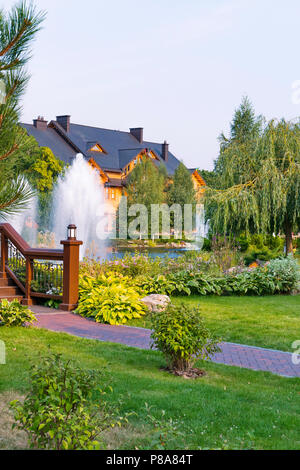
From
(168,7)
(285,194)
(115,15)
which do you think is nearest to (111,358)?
(115,15)

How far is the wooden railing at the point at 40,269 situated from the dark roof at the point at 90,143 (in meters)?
34.4

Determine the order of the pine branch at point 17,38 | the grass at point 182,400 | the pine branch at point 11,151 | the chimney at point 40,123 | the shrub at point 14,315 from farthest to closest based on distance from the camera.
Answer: the chimney at point 40,123 → the shrub at point 14,315 → the pine branch at point 11,151 → the grass at point 182,400 → the pine branch at point 17,38

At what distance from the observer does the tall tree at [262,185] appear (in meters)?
14.9

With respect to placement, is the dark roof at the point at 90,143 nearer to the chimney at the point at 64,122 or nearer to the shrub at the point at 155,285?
the chimney at the point at 64,122

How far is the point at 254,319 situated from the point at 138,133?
46440 millimetres

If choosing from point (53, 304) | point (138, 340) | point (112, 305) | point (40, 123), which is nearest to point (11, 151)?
point (138, 340)

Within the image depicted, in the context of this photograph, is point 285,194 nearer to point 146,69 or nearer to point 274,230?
point 274,230

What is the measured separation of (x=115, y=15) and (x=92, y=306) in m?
5.26

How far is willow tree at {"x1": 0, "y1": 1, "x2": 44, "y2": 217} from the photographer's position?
11.4ft

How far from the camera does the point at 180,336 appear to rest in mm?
5348

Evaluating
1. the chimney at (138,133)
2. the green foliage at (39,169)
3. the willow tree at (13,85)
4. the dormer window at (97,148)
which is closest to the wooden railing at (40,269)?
the green foliage at (39,169)

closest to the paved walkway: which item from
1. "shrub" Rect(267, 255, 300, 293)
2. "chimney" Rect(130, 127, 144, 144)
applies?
"shrub" Rect(267, 255, 300, 293)
